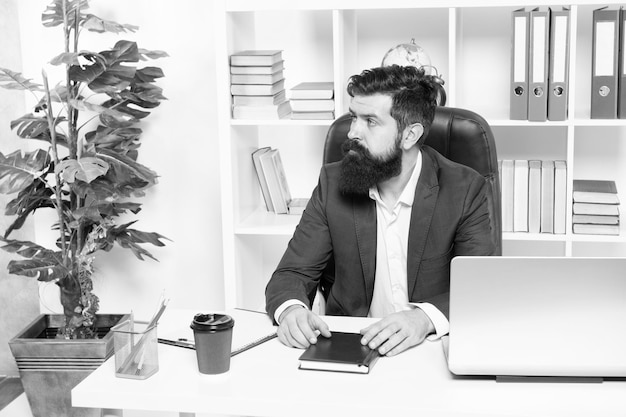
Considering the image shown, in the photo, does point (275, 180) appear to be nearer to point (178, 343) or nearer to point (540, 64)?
point (540, 64)

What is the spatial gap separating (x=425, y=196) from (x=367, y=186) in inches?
6.5

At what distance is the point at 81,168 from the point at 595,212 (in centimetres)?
183

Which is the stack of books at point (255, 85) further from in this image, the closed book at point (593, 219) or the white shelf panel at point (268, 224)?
the closed book at point (593, 219)

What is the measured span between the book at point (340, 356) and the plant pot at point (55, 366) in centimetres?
166

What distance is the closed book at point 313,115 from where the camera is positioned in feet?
10.0

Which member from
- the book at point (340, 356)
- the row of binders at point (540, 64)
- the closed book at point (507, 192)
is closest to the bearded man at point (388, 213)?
the book at point (340, 356)

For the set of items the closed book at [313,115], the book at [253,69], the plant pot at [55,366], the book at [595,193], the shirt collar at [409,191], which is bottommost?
the plant pot at [55,366]

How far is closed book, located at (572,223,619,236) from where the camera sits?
295 centimetres

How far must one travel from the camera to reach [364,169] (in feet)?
7.59

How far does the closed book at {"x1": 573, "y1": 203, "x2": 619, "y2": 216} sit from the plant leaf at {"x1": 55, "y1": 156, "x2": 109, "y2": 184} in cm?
169

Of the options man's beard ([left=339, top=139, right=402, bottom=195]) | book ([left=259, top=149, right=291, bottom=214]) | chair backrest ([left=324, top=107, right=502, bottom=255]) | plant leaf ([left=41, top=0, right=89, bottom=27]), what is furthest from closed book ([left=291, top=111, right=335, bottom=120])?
plant leaf ([left=41, top=0, right=89, bottom=27])

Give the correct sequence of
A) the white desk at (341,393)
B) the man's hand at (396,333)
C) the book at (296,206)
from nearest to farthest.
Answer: the white desk at (341,393), the man's hand at (396,333), the book at (296,206)

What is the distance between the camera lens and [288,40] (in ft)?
11.3

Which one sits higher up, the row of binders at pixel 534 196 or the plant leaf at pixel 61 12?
the plant leaf at pixel 61 12
